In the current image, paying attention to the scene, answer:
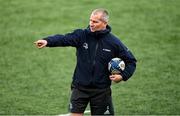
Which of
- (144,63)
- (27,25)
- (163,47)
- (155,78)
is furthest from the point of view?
(27,25)

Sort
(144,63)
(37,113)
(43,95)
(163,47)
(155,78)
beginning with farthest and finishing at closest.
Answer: (163,47)
(144,63)
(155,78)
(43,95)
(37,113)

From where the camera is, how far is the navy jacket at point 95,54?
744cm

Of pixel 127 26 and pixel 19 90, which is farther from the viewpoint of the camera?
pixel 127 26

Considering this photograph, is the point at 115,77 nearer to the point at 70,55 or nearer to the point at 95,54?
the point at 95,54

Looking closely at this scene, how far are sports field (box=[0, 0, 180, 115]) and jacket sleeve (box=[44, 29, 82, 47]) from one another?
6.82 ft

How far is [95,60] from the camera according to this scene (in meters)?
7.44

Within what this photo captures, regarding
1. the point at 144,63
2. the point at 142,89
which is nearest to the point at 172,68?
the point at 144,63

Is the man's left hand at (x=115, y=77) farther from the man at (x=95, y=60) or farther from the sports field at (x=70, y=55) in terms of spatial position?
the sports field at (x=70, y=55)

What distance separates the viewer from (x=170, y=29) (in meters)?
14.1

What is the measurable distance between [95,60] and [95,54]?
0.26 ft

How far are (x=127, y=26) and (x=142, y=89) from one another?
12.9ft

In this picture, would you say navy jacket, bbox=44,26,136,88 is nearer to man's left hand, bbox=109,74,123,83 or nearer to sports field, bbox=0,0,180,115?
man's left hand, bbox=109,74,123,83

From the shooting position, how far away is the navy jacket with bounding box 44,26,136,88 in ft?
24.4

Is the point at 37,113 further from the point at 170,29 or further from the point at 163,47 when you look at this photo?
the point at 170,29
